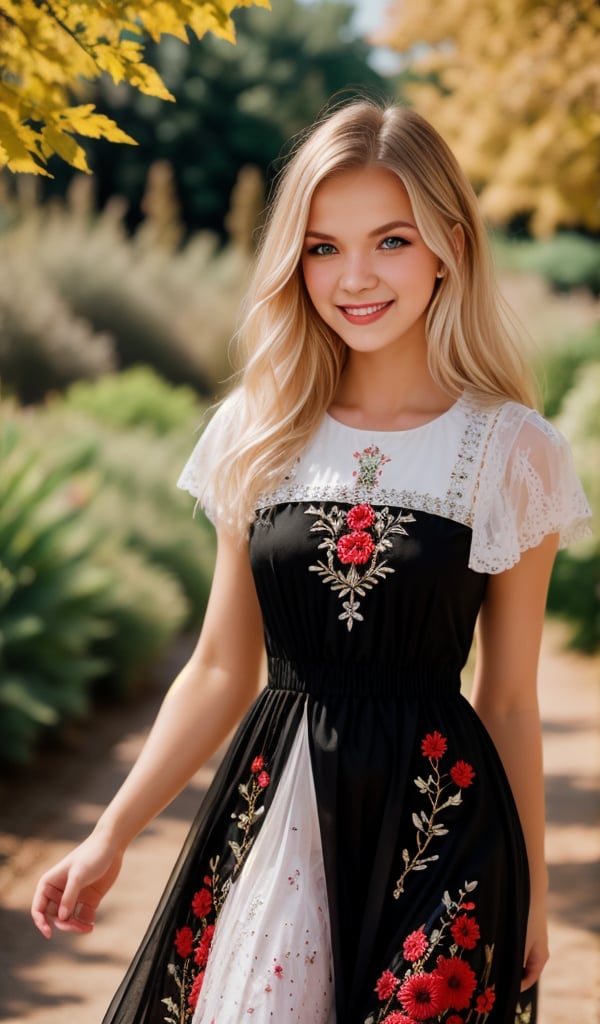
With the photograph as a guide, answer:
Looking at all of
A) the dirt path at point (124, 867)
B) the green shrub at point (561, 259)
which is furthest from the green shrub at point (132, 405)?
the green shrub at point (561, 259)

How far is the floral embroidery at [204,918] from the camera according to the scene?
2.00 m

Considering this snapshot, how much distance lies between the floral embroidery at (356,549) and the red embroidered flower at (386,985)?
519 mm

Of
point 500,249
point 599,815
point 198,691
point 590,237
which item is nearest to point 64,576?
point 599,815

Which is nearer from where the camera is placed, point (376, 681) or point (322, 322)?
point (376, 681)

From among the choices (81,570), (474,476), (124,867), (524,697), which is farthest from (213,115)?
(524,697)

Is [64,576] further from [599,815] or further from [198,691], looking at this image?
[198,691]

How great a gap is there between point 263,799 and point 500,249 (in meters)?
24.9

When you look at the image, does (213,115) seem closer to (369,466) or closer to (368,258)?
(368,258)

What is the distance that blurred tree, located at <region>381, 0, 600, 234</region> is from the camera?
7.18 metres

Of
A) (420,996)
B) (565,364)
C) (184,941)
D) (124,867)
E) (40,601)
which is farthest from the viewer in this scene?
(565,364)

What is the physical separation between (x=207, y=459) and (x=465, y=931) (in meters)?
0.95

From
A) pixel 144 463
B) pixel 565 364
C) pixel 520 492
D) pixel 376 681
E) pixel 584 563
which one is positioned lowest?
pixel 376 681

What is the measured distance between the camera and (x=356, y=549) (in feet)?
6.61

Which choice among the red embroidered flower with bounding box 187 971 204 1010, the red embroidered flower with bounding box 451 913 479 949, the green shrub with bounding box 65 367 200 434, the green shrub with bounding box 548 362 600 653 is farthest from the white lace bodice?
the green shrub with bounding box 65 367 200 434
